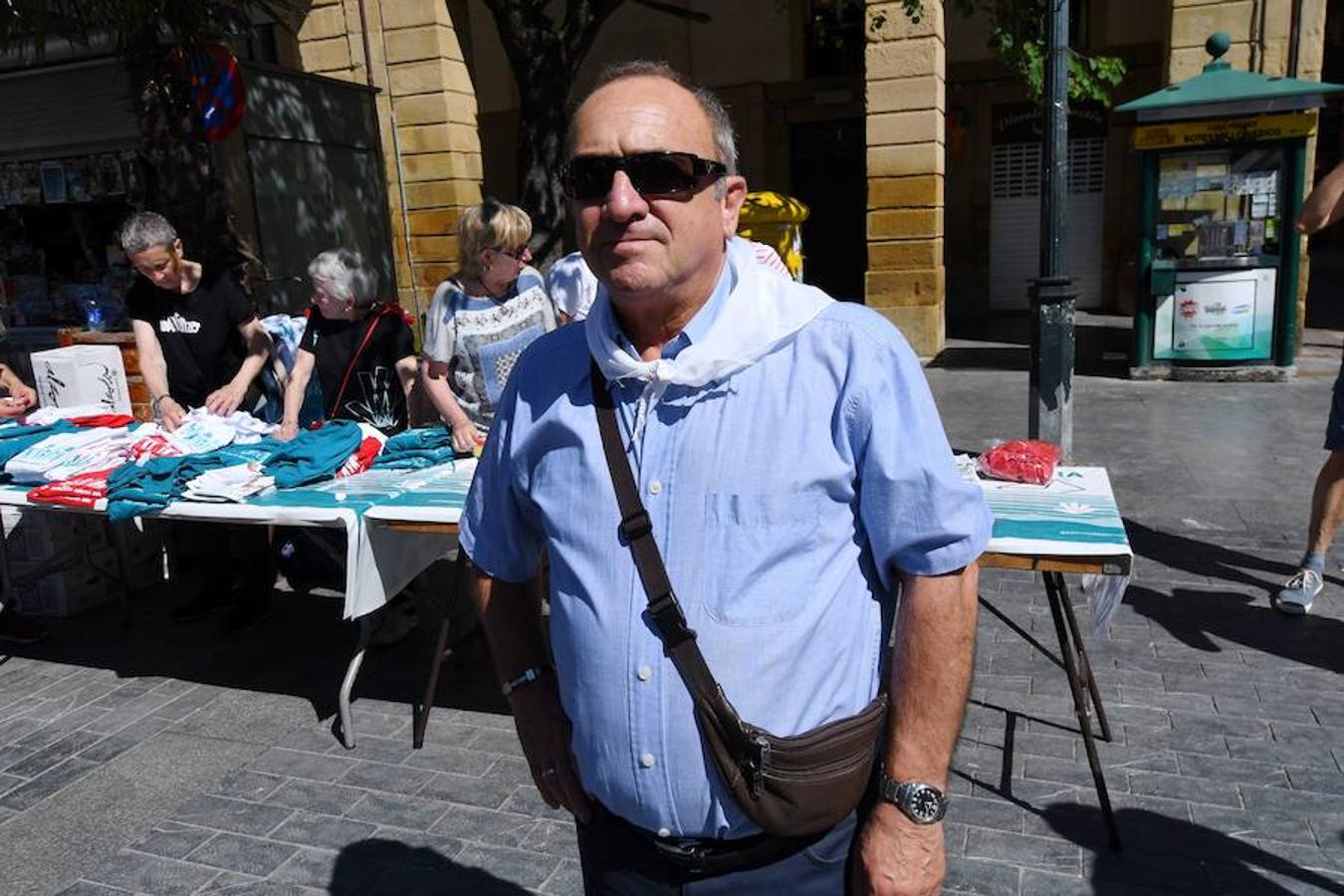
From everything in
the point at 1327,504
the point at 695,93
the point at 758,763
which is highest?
the point at 695,93

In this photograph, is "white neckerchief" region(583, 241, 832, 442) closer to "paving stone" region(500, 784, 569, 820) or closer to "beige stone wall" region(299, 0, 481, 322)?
"paving stone" region(500, 784, 569, 820)

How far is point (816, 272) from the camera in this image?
18031 millimetres

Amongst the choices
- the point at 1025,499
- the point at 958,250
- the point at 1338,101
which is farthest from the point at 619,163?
the point at 1338,101

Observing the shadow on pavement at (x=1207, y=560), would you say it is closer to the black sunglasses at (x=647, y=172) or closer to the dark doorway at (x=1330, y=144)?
the black sunglasses at (x=647, y=172)

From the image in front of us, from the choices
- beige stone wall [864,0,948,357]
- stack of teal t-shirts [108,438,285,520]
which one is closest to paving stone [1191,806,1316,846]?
stack of teal t-shirts [108,438,285,520]

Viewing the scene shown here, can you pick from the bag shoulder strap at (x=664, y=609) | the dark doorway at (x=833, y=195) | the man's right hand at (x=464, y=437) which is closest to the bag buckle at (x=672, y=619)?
the bag shoulder strap at (x=664, y=609)

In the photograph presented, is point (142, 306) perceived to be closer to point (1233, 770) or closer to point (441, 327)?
point (441, 327)

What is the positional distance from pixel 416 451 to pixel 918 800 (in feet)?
10.5

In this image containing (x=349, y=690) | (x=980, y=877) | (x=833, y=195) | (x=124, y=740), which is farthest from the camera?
(x=833, y=195)

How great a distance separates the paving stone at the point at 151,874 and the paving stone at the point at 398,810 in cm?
48

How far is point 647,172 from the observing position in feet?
4.96

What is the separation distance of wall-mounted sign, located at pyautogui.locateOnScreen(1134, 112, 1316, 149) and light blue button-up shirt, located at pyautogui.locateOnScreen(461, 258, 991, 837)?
8922 mm

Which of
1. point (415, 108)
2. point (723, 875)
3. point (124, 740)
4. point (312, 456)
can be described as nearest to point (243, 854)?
point (124, 740)

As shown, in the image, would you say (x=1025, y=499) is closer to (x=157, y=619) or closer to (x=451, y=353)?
(x=451, y=353)
